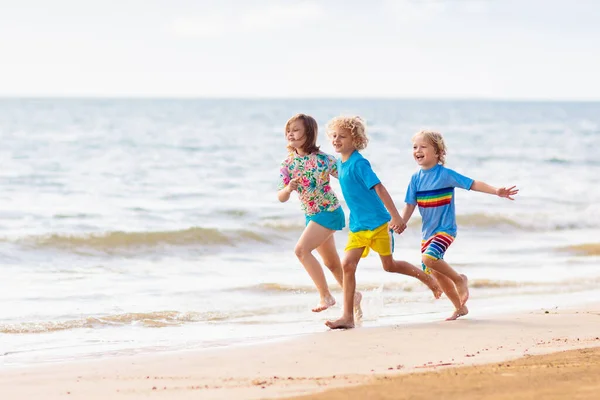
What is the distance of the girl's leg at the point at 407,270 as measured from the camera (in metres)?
6.30

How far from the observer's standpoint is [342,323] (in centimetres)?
632

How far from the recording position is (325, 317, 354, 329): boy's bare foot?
20.7 feet

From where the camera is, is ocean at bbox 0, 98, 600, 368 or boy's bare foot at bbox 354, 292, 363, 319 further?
ocean at bbox 0, 98, 600, 368

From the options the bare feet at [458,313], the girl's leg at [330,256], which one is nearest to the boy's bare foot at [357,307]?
the girl's leg at [330,256]

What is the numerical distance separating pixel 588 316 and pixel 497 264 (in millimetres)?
3728

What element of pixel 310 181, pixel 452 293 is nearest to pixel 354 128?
pixel 310 181

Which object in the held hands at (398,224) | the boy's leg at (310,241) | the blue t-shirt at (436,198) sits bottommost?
the boy's leg at (310,241)

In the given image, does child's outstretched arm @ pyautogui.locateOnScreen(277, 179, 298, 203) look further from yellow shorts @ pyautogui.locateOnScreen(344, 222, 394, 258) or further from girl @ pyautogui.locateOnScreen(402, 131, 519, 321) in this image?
girl @ pyautogui.locateOnScreen(402, 131, 519, 321)

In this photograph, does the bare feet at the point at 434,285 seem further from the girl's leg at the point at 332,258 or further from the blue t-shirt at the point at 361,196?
the blue t-shirt at the point at 361,196

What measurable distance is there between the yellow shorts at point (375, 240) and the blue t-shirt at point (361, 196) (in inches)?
1.2

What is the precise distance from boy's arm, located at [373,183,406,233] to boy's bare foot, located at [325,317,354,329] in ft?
2.54

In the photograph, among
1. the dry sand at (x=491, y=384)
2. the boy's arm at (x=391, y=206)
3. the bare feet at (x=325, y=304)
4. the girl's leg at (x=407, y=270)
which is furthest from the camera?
the bare feet at (x=325, y=304)

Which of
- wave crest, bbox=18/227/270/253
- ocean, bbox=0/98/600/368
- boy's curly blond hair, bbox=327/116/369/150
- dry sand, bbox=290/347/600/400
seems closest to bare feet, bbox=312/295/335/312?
ocean, bbox=0/98/600/368

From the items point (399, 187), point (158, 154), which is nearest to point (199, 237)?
point (399, 187)
